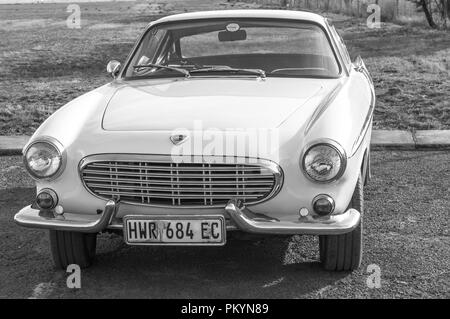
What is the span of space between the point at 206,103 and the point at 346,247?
46.0 inches

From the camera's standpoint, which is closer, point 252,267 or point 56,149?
point 56,149

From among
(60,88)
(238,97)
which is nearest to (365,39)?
(60,88)

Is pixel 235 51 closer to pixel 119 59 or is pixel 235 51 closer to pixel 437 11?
pixel 119 59

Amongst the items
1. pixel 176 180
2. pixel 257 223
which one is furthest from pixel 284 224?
pixel 176 180

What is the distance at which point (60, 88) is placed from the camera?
11.0 meters

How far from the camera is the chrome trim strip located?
3.73m

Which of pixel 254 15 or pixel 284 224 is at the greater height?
pixel 254 15

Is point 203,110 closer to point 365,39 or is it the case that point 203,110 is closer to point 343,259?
point 343,259

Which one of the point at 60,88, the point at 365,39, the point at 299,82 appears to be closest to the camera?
the point at 299,82

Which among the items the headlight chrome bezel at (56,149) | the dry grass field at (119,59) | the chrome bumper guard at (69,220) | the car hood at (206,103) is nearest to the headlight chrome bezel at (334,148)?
the car hood at (206,103)

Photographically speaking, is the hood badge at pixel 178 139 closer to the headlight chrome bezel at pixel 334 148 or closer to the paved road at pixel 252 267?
the headlight chrome bezel at pixel 334 148

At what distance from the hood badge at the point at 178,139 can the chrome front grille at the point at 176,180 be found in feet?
0.32

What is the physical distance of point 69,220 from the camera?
3.95m
